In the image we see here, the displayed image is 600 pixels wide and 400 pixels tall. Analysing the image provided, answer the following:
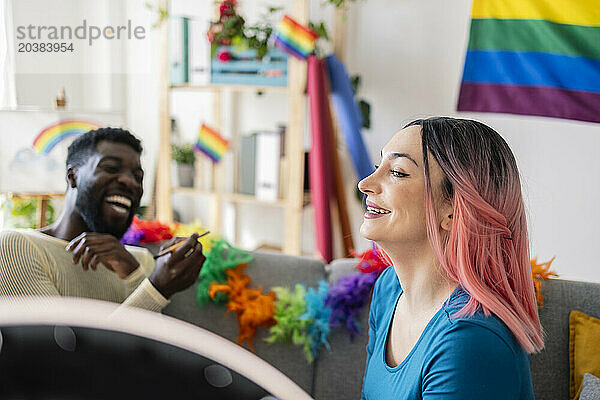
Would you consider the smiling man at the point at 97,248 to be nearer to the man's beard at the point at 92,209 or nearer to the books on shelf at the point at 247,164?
the man's beard at the point at 92,209

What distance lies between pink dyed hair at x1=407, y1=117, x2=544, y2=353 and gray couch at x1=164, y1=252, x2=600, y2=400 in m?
0.48

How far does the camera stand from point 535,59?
95.0 inches

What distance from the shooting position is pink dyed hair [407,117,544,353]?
1035 millimetres

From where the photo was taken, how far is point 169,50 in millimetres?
3059

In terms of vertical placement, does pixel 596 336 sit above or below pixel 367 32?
below

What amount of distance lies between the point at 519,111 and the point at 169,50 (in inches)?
68.2

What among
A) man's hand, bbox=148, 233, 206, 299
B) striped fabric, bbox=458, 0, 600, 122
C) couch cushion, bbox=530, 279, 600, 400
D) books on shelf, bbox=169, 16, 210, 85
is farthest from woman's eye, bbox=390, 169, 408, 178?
books on shelf, bbox=169, 16, 210, 85

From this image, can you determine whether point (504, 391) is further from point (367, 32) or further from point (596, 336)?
point (367, 32)

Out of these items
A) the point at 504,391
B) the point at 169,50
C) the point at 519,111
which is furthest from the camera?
the point at 169,50

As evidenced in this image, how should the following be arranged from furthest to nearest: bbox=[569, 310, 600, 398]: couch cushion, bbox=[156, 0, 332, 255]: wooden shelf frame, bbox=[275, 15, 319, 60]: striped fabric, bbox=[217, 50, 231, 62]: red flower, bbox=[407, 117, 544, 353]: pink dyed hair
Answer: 1. bbox=[217, 50, 231, 62]: red flower
2. bbox=[156, 0, 332, 255]: wooden shelf frame
3. bbox=[275, 15, 319, 60]: striped fabric
4. bbox=[569, 310, 600, 398]: couch cushion
5. bbox=[407, 117, 544, 353]: pink dyed hair

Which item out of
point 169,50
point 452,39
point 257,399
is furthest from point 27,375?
point 169,50

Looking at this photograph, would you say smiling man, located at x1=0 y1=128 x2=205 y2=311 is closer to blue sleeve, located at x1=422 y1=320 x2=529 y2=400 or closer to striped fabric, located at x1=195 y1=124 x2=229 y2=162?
blue sleeve, located at x1=422 y1=320 x2=529 y2=400

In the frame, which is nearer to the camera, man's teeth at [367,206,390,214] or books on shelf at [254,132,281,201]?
man's teeth at [367,206,390,214]

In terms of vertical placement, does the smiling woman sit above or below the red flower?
below
